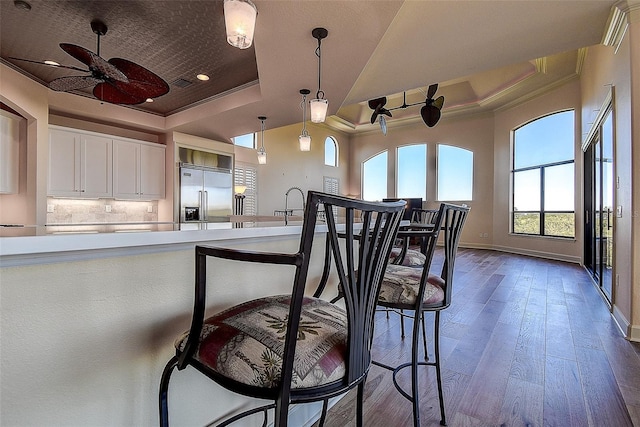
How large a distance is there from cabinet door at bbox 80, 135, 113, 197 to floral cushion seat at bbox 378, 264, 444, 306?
5.30m

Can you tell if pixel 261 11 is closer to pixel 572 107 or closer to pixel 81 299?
pixel 81 299

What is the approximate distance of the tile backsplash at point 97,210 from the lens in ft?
15.9

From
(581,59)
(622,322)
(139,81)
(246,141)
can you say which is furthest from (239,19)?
(581,59)

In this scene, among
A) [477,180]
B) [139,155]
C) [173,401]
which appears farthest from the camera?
[477,180]

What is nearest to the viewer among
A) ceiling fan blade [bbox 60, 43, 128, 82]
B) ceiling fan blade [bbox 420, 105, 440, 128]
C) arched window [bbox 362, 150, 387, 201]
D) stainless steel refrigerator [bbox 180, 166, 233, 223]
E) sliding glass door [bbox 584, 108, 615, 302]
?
ceiling fan blade [bbox 60, 43, 128, 82]

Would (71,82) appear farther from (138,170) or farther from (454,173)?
(454,173)

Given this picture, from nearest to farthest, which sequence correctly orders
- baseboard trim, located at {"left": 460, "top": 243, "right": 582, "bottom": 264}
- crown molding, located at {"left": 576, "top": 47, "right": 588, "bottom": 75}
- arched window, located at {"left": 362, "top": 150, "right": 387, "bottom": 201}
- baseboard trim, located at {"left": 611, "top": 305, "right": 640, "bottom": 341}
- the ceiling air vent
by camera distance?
baseboard trim, located at {"left": 611, "top": 305, "right": 640, "bottom": 341}
the ceiling air vent
crown molding, located at {"left": 576, "top": 47, "right": 588, "bottom": 75}
baseboard trim, located at {"left": 460, "top": 243, "right": 582, "bottom": 264}
arched window, located at {"left": 362, "top": 150, "right": 387, "bottom": 201}

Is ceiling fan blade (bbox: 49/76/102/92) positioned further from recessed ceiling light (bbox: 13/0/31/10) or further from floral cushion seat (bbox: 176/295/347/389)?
floral cushion seat (bbox: 176/295/347/389)

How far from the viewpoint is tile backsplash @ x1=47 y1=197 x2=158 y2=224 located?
4.86 metres

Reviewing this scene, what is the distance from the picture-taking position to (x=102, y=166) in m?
5.06

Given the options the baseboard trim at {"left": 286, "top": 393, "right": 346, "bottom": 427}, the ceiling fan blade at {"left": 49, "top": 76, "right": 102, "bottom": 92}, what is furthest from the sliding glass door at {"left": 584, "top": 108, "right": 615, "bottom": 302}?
the ceiling fan blade at {"left": 49, "top": 76, "right": 102, "bottom": 92}

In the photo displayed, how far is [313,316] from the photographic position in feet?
2.87

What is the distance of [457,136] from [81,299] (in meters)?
9.19

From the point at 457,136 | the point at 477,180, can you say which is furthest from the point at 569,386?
the point at 457,136
